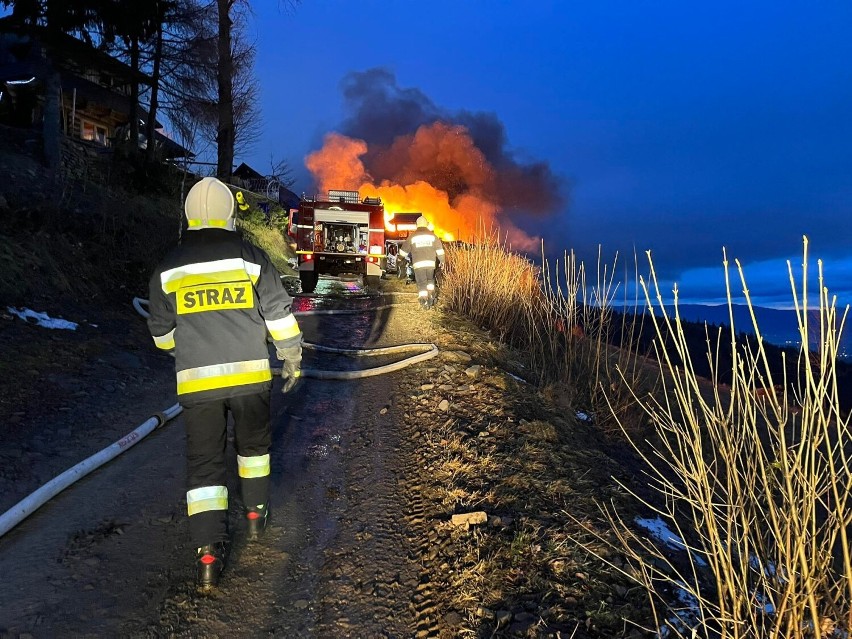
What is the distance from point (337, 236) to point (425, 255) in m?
5.07

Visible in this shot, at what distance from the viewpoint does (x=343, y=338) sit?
8133 mm

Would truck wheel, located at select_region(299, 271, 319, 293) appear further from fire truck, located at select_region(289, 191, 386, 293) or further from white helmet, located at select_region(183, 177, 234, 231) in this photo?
white helmet, located at select_region(183, 177, 234, 231)

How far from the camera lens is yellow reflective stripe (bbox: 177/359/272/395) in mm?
2588

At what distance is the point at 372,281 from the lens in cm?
1532

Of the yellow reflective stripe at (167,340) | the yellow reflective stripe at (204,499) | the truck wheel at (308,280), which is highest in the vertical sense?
the truck wheel at (308,280)

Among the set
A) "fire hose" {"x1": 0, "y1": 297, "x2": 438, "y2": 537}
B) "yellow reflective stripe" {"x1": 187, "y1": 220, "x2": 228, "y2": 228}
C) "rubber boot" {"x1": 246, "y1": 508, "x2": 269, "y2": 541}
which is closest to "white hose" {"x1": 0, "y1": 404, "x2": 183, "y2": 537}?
"fire hose" {"x1": 0, "y1": 297, "x2": 438, "y2": 537}

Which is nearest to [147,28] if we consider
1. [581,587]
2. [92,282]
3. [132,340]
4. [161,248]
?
[161,248]

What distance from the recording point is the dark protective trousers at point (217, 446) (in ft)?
8.31

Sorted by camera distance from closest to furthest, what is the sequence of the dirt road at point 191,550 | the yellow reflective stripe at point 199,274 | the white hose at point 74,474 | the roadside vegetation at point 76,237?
the dirt road at point 191,550 → the yellow reflective stripe at point 199,274 → the white hose at point 74,474 → the roadside vegetation at point 76,237

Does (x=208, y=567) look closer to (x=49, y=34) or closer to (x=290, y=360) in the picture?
(x=290, y=360)

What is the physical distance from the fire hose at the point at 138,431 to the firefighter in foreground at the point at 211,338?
57cm

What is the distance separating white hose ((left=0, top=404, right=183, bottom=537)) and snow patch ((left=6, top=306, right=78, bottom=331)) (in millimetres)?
2681

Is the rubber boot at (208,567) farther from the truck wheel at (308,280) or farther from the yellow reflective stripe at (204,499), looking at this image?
the truck wheel at (308,280)

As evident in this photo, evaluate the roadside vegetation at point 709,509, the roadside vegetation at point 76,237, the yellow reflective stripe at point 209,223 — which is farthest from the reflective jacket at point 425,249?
the yellow reflective stripe at point 209,223
